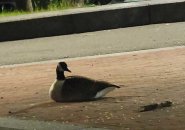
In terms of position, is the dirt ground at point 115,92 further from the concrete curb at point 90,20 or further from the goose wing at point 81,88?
the concrete curb at point 90,20

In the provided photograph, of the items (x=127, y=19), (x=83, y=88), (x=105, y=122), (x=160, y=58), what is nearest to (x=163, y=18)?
(x=127, y=19)

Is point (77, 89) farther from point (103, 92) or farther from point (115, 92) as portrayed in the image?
point (115, 92)

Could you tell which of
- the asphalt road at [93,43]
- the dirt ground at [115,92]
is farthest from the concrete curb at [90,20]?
the dirt ground at [115,92]

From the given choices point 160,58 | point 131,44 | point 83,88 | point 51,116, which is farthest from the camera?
point 131,44

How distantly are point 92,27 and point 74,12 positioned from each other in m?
0.67

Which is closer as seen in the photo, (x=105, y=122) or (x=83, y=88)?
(x=105, y=122)

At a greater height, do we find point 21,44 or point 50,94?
point 50,94

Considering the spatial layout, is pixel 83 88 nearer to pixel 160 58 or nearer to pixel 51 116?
pixel 51 116

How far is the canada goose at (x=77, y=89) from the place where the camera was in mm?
8508

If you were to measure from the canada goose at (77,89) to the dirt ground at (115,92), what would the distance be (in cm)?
11

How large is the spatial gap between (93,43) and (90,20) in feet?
6.29

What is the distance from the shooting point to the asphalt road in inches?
541

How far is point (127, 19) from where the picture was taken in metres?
16.6

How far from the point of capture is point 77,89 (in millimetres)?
8633
